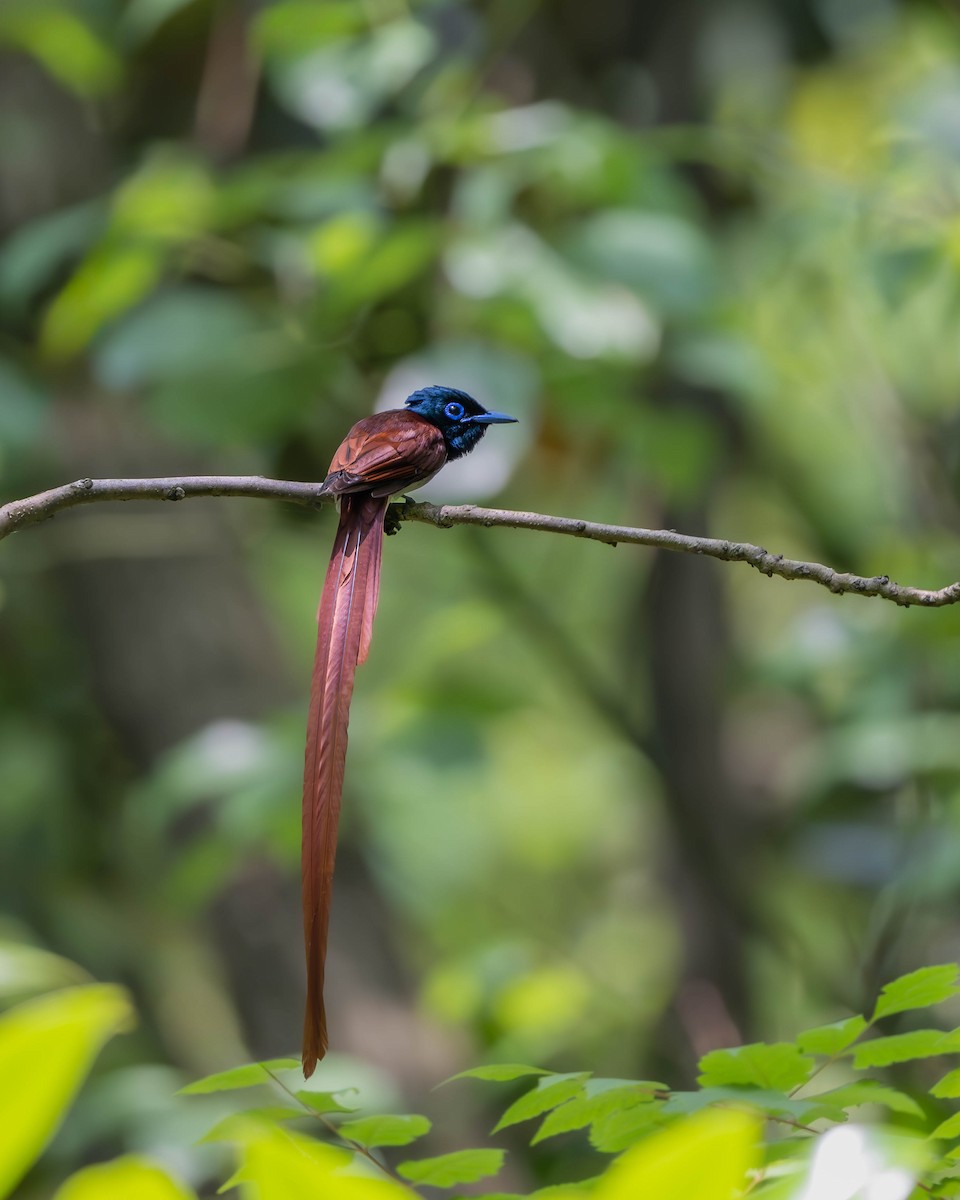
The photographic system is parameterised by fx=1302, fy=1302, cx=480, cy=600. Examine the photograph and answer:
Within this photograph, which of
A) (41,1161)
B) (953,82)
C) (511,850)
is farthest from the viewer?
(511,850)

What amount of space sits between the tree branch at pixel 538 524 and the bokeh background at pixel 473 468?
50.1 inches

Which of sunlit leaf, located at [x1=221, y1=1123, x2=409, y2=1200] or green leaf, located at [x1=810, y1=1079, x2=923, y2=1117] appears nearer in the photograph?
sunlit leaf, located at [x1=221, y1=1123, x2=409, y2=1200]

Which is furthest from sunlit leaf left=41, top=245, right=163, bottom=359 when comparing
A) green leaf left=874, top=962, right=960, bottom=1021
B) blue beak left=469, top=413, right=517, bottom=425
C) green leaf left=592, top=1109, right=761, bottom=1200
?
green leaf left=592, top=1109, right=761, bottom=1200

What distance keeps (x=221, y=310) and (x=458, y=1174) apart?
238cm

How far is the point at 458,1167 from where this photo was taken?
1229 millimetres

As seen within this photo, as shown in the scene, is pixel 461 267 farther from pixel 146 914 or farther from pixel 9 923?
pixel 146 914

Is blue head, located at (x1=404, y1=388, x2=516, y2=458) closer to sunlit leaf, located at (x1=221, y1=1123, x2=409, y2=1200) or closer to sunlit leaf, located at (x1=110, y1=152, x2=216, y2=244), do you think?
sunlit leaf, located at (x1=110, y1=152, x2=216, y2=244)

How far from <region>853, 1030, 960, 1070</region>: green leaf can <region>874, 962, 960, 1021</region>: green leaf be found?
31mm

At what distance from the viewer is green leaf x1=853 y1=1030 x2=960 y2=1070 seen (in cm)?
117

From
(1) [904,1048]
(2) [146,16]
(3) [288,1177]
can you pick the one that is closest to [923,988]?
(1) [904,1048]

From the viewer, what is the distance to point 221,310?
3166mm

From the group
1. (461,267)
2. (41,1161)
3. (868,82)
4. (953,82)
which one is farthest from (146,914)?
(868,82)

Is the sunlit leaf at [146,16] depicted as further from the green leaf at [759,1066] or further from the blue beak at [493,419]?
the green leaf at [759,1066]

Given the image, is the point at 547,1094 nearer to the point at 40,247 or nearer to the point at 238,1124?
the point at 238,1124
